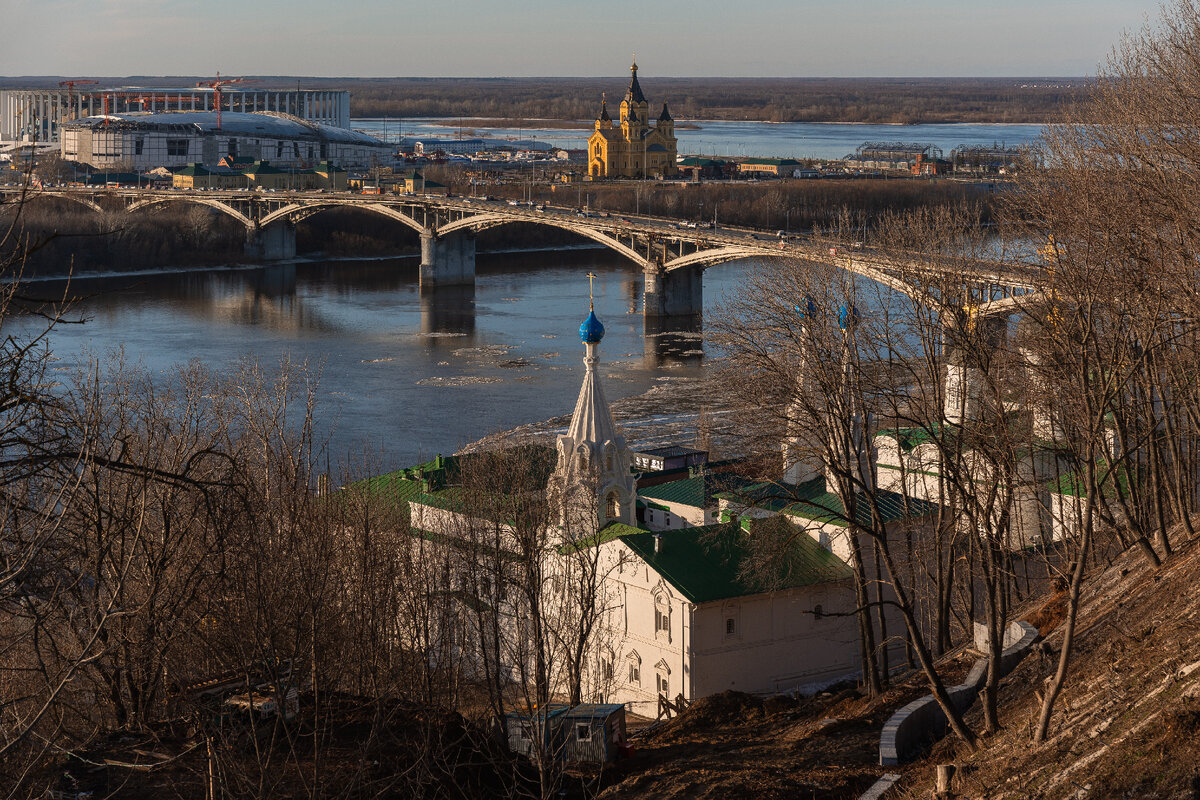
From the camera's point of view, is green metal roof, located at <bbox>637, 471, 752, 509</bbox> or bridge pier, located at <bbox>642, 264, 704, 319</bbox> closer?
green metal roof, located at <bbox>637, 471, 752, 509</bbox>

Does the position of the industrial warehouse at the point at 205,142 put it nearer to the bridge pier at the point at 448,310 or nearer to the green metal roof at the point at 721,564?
the bridge pier at the point at 448,310

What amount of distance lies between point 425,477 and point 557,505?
7.33 ft

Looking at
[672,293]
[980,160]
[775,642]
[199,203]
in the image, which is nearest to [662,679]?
[775,642]

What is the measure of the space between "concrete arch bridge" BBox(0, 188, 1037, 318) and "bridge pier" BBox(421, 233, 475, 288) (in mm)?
27

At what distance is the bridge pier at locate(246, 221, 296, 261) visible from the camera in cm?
4516

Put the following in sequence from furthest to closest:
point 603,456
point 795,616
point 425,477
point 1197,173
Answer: point 425,477
point 603,456
point 795,616
point 1197,173

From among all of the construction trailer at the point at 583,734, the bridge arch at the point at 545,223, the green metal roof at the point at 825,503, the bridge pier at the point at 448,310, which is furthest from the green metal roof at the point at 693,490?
the bridge arch at the point at 545,223

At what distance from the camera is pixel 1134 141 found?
10070 millimetres

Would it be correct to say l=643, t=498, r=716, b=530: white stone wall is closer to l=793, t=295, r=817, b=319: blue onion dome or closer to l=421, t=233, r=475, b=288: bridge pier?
l=793, t=295, r=817, b=319: blue onion dome

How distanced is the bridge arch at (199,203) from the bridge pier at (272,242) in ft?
1.33

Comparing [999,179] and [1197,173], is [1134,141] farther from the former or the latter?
[999,179]

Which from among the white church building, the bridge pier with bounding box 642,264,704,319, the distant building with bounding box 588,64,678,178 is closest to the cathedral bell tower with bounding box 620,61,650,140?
the distant building with bounding box 588,64,678,178

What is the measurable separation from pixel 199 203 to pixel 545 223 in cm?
1440

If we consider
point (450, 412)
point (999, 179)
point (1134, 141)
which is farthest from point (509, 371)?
point (999, 179)
